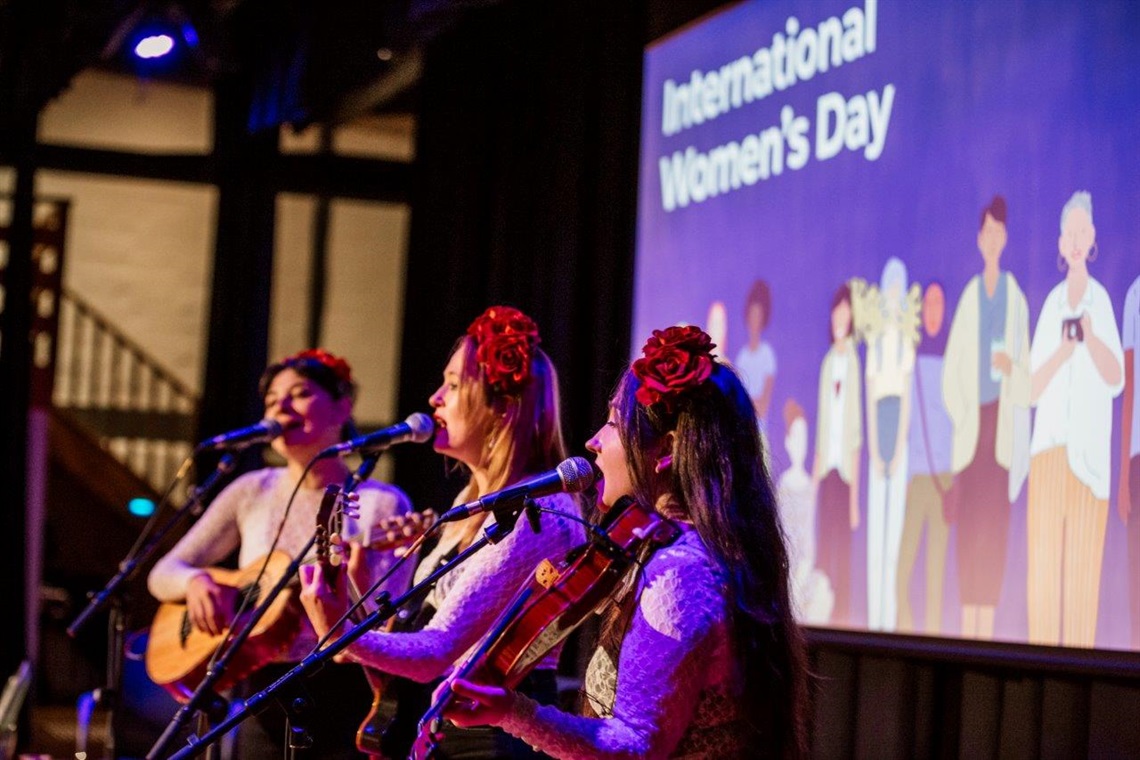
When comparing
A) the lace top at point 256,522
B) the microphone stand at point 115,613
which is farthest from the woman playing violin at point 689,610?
the microphone stand at point 115,613

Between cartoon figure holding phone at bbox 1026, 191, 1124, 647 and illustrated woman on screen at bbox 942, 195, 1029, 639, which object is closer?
cartoon figure holding phone at bbox 1026, 191, 1124, 647

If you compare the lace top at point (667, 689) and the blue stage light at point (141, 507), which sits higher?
the lace top at point (667, 689)

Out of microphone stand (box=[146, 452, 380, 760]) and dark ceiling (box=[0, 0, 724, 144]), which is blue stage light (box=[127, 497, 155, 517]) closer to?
dark ceiling (box=[0, 0, 724, 144])

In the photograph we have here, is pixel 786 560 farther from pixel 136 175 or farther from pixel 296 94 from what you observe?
pixel 136 175

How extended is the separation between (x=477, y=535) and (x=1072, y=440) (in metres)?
1.48

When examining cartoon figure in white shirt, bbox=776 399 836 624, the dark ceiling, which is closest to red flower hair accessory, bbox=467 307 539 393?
cartoon figure in white shirt, bbox=776 399 836 624

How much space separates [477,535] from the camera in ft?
9.07

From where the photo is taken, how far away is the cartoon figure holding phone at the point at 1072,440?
3.21 m

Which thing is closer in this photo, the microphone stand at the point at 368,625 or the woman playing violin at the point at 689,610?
the woman playing violin at the point at 689,610

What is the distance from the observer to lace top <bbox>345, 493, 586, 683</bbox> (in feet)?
8.09

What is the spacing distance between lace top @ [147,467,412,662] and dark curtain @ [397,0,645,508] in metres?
1.30

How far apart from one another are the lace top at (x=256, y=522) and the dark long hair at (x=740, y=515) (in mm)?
1362

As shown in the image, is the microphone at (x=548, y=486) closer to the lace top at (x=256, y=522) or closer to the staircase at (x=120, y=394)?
the lace top at (x=256, y=522)

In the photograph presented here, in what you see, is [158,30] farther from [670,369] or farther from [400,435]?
[670,369]
